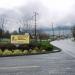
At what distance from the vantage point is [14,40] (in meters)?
43.8

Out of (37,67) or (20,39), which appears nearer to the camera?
(37,67)

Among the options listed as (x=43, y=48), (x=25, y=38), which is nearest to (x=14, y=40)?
(x=25, y=38)

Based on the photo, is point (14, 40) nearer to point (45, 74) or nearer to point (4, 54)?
point (4, 54)

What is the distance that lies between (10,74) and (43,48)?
2461cm

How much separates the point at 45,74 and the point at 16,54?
17257 millimetres

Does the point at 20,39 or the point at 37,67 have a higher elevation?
the point at 20,39

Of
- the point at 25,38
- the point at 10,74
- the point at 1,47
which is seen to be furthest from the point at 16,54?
the point at 10,74

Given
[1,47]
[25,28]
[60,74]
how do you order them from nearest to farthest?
[60,74] → [1,47] → [25,28]

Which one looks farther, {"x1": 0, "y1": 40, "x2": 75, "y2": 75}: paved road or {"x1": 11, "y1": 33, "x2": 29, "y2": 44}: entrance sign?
{"x1": 11, "y1": 33, "x2": 29, "y2": 44}: entrance sign

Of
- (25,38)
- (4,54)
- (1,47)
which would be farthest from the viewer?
(25,38)

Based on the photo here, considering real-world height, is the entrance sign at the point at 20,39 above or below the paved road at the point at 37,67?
above

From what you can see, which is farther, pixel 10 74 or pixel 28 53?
pixel 28 53

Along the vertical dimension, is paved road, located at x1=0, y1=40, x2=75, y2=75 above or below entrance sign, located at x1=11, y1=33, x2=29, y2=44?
below

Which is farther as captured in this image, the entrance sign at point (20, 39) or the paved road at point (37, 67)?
the entrance sign at point (20, 39)
